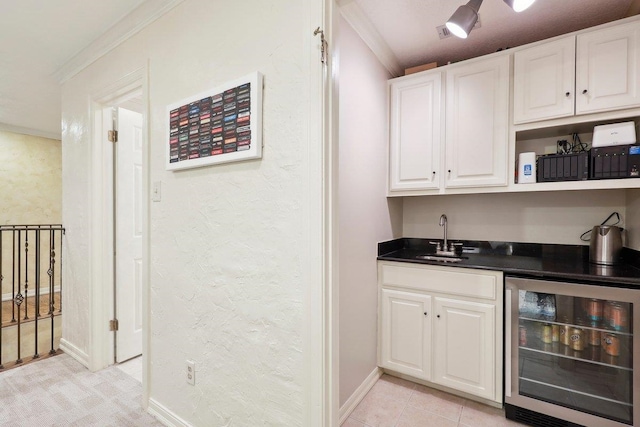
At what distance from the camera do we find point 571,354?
5.76ft

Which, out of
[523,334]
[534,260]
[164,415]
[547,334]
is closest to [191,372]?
[164,415]

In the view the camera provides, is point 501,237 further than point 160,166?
Yes

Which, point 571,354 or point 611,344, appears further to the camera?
point 571,354

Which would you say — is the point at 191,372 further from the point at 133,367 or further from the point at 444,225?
the point at 444,225

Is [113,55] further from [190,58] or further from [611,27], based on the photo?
[611,27]

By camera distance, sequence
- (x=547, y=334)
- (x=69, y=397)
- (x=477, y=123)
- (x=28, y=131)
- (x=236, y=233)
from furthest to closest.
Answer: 1. (x=28, y=131)
2. (x=477, y=123)
3. (x=69, y=397)
4. (x=547, y=334)
5. (x=236, y=233)

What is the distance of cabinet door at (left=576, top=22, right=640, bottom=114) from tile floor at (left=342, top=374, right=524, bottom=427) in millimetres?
2049

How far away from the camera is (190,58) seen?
1.67 meters

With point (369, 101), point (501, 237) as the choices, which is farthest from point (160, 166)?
point (501, 237)

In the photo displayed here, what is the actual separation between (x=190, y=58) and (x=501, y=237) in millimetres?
2631

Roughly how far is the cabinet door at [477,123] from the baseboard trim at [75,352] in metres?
3.39

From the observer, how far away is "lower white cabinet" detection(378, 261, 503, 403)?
6.26 feet

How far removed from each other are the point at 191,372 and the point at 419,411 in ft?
4.87

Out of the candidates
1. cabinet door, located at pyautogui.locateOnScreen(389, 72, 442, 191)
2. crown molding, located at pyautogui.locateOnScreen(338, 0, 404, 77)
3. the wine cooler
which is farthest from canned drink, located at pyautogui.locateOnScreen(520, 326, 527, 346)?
crown molding, located at pyautogui.locateOnScreen(338, 0, 404, 77)
